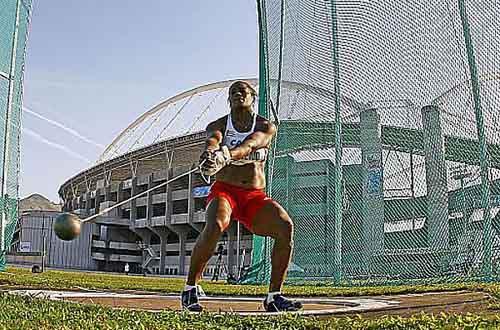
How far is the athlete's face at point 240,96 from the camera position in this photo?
4.55m

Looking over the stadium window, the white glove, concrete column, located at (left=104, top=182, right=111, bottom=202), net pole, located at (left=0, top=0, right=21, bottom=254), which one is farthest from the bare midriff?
concrete column, located at (left=104, top=182, right=111, bottom=202)

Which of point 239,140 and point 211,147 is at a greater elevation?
point 239,140

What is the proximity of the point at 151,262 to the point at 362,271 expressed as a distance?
52.8 metres

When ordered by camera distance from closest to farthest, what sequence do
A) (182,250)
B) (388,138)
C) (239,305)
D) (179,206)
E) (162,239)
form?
(239,305) → (388,138) → (182,250) → (179,206) → (162,239)

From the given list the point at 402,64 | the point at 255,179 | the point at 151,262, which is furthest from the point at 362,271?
the point at 151,262

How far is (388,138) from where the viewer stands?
9211 mm

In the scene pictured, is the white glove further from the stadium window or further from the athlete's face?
the stadium window

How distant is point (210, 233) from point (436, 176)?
16.5ft

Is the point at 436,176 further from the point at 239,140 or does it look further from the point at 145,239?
the point at 145,239

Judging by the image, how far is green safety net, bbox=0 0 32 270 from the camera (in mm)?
14688

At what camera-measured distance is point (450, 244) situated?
337 inches

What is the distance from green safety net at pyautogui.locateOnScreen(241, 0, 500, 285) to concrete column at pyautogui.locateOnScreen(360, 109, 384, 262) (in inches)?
0.8

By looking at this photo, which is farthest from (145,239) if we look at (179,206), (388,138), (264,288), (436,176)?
(436,176)

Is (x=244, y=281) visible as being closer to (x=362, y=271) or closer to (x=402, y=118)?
(x=362, y=271)
